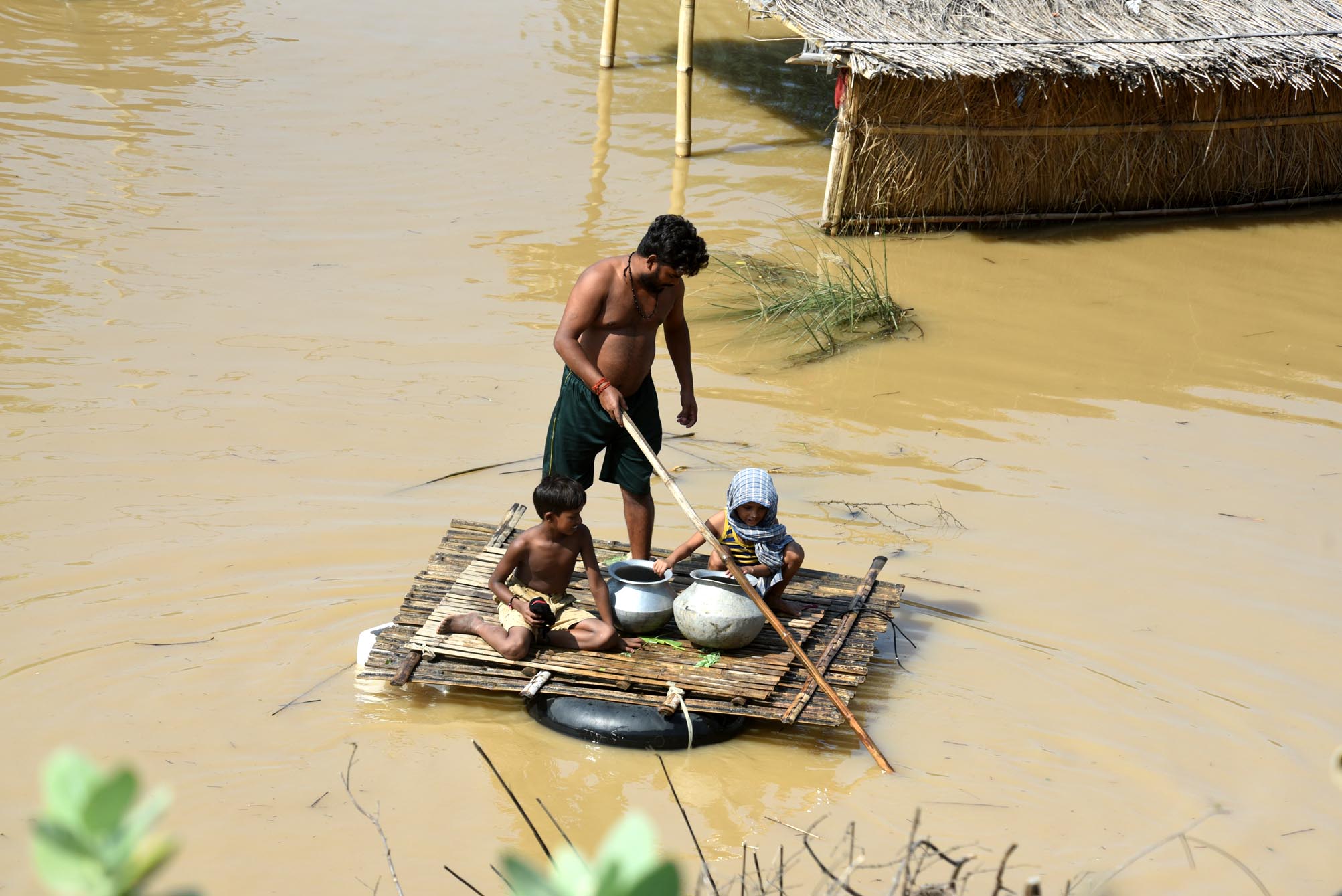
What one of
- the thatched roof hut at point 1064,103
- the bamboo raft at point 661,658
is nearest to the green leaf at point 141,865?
the bamboo raft at point 661,658

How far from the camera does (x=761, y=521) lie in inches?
159

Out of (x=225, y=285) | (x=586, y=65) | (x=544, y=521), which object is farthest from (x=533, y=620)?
(x=586, y=65)

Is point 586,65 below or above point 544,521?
above

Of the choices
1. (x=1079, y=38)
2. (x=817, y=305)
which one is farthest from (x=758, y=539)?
(x=1079, y=38)

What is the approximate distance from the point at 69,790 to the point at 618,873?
268 mm

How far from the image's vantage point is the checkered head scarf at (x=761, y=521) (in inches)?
157

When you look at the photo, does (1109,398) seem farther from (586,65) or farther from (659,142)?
(586,65)

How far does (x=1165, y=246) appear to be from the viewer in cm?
851

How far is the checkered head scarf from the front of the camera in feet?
13.1

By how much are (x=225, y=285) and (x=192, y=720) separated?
384 cm

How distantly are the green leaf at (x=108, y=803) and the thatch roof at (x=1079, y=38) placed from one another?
737 centimetres

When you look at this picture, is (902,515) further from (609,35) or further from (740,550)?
(609,35)

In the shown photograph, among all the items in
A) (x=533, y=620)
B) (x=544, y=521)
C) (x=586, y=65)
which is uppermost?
(x=586, y=65)

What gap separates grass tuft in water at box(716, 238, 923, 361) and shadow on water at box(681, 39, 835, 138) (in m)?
3.24
